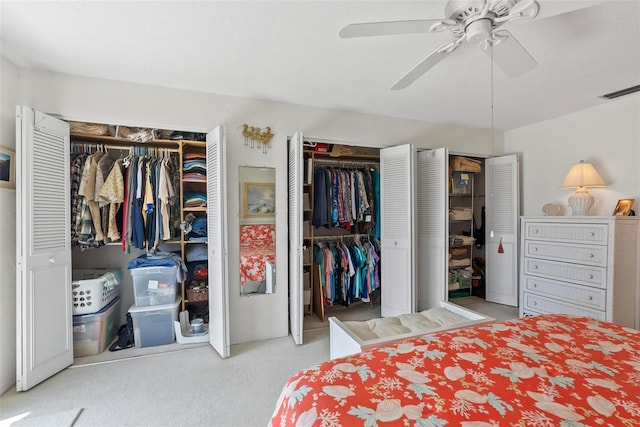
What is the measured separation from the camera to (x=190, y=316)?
10.2 feet

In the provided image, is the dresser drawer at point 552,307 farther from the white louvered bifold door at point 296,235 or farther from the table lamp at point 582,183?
the white louvered bifold door at point 296,235

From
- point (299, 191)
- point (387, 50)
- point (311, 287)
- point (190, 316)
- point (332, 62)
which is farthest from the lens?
point (311, 287)

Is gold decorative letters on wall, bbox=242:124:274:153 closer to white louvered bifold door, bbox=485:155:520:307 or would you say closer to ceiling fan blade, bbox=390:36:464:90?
ceiling fan blade, bbox=390:36:464:90

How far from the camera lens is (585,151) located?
3.04 meters

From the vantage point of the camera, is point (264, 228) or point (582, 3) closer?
point (582, 3)

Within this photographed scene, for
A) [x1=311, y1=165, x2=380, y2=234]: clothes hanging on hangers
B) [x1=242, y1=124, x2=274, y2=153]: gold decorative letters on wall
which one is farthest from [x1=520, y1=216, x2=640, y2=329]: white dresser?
[x1=242, y1=124, x2=274, y2=153]: gold decorative letters on wall

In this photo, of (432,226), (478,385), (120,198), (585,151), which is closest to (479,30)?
→ (478,385)

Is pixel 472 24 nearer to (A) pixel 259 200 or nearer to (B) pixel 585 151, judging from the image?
(A) pixel 259 200

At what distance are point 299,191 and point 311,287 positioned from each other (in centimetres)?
142

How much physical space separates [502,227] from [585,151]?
121cm

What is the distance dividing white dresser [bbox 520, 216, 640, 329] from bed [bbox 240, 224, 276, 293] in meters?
2.84

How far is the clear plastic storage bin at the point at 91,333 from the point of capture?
2.45m

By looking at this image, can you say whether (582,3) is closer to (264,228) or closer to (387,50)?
(387,50)

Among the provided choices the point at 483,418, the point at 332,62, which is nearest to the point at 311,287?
the point at 332,62
